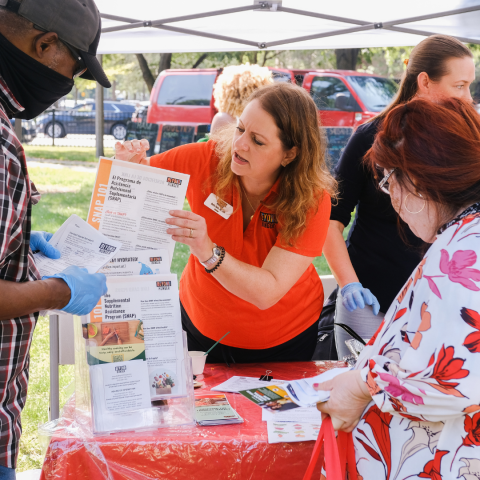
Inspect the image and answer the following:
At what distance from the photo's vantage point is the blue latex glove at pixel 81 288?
1274mm

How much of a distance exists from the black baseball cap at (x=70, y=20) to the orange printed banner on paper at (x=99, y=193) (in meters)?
0.26

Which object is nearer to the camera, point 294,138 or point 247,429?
point 247,429

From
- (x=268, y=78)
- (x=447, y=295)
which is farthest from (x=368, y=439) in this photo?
(x=268, y=78)

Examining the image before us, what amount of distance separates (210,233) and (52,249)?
696mm

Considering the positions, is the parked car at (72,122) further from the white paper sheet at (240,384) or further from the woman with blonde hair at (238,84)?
the white paper sheet at (240,384)

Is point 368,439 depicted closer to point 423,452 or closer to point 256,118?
point 423,452

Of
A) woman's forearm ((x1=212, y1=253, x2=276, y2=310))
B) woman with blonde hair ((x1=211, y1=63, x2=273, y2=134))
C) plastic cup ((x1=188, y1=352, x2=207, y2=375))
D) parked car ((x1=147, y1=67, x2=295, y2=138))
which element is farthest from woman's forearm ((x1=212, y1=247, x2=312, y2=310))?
parked car ((x1=147, y1=67, x2=295, y2=138))

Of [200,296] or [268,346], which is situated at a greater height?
[200,296]

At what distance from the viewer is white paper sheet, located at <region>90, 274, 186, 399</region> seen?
1493 mm

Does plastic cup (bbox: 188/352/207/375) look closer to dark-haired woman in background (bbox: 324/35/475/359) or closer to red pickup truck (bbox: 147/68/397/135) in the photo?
dark-haired woman in background (bbox: 324/35/475/359)

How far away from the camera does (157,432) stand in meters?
1.49

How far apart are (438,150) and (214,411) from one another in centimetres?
99

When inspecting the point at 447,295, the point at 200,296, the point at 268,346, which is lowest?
the point at 268,346

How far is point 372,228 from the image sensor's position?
96.4 inches
